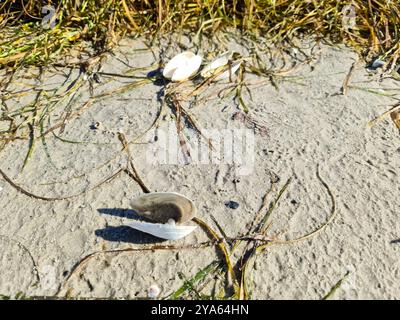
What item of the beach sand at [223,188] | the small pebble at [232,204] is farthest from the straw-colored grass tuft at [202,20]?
the small pebble at [232,204]

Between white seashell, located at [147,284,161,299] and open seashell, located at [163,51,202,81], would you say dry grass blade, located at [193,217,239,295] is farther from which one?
open seashell, located at [163,51,202,81]

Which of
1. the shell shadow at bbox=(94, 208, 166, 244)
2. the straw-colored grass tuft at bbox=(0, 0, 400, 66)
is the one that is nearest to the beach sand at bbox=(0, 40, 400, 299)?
the shell shadow at bbox=(94, 208, 166, 244)

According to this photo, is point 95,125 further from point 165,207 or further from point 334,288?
point 334,288

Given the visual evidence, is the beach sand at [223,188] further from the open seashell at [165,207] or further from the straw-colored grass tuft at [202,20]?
the straw-colored grass tuft at [202,20]

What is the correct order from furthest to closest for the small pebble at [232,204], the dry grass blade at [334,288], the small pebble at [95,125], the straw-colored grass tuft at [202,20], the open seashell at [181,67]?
the straw-colored grass tuft at [202,20] < the open seashell at [181,67] < the small pebble at [95,125] < the small pebble at [232,204] < the dry grass blade at [334,288]

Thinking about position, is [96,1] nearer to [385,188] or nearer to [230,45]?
[230,45]
